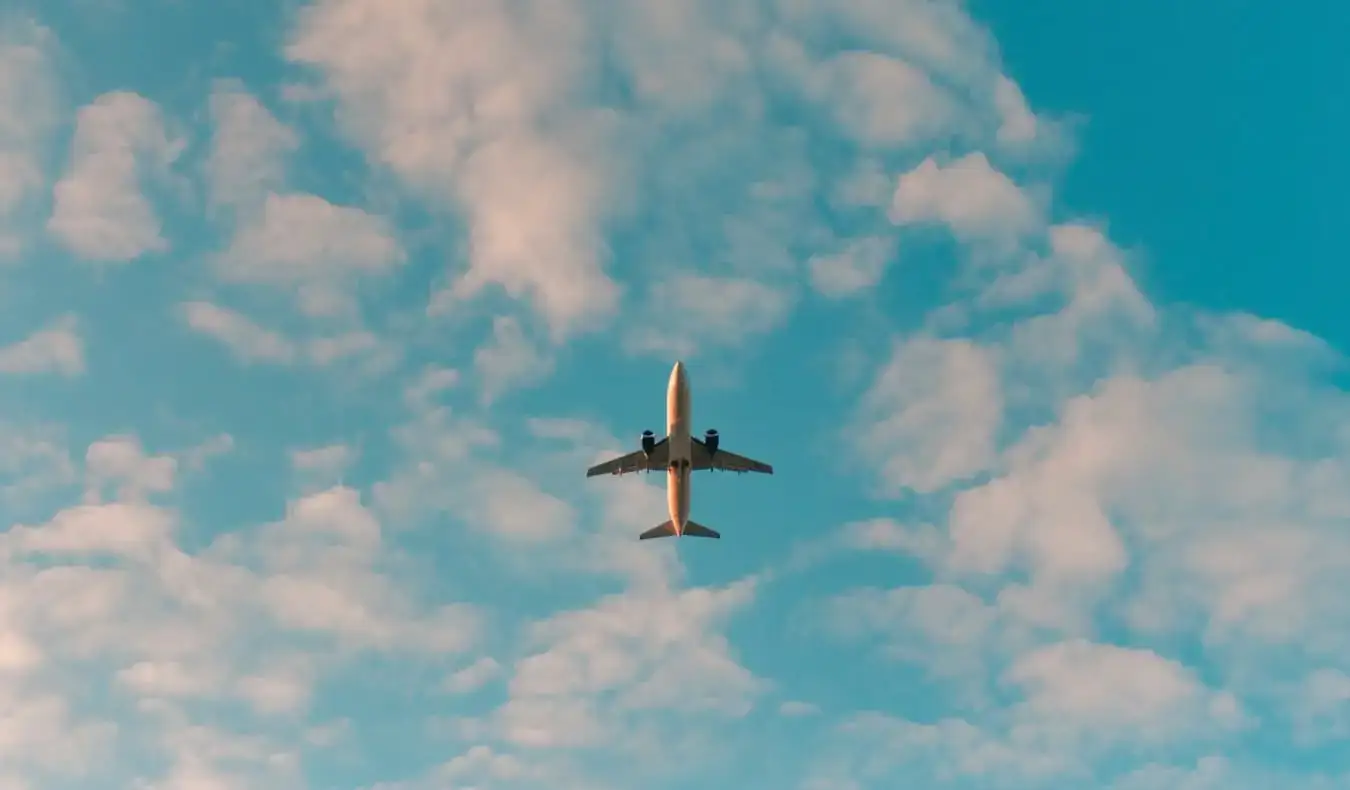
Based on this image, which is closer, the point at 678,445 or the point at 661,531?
the point at 678,445

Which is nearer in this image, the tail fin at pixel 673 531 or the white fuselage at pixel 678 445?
the white fuselage at pixel 678 445

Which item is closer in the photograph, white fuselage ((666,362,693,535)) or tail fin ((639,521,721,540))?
white fuselage ((666,362,693,535))

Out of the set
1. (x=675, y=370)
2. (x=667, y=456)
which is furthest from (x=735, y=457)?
(x=675, y=370)

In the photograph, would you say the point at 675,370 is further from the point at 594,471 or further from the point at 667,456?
the point at 594,471
